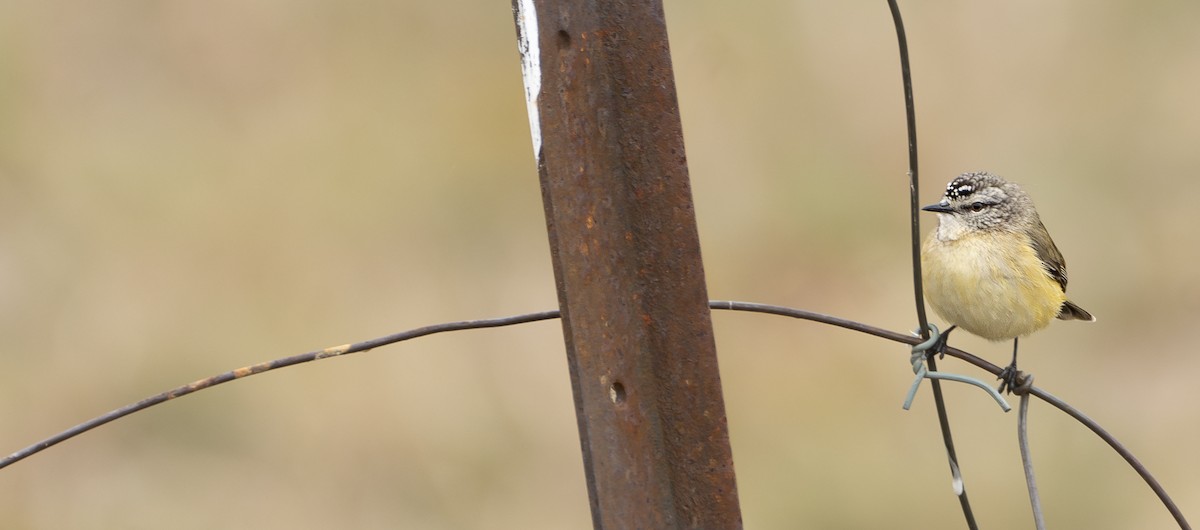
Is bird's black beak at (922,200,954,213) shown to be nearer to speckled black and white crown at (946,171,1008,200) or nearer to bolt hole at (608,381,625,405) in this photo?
speckled black and white crown at (946,171,1008,200)

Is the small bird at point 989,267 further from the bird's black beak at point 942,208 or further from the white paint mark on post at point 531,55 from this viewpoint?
the white paint mark on post at point 531,55

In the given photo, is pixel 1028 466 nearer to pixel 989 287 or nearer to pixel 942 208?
pixel 989 287

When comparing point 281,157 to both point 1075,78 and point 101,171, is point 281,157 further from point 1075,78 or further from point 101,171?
point 1075,78

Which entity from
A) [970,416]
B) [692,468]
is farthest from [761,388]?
[692,468]

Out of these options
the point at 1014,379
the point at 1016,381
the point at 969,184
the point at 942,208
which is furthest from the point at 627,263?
the point at 969,184

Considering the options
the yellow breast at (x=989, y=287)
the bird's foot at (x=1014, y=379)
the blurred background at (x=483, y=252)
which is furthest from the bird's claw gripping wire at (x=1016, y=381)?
the blurred background at (x=483, y=252)

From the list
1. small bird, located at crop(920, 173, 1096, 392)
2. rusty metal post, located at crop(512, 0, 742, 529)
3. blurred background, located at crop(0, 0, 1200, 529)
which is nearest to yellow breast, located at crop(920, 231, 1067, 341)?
small bird, located at crop(920, 173, 1096, 392)

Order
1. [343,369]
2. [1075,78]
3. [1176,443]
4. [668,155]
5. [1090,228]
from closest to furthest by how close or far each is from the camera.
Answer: [668,155] < [343,369] < [1176,443] < [1090,228] < [1075,78]
